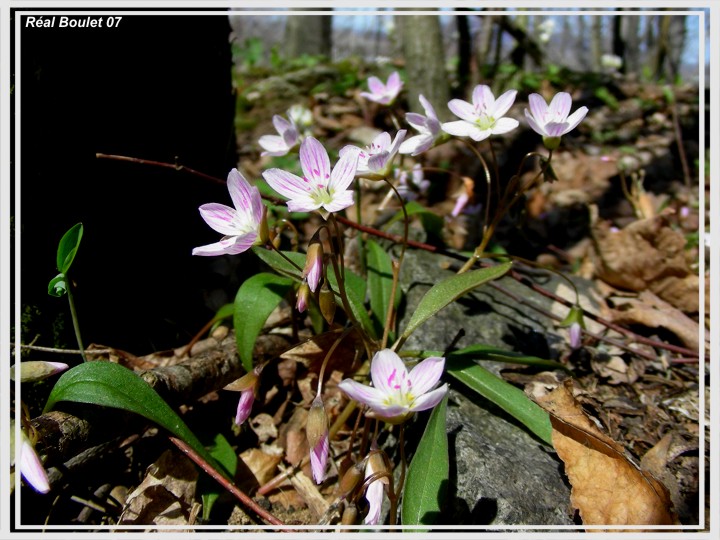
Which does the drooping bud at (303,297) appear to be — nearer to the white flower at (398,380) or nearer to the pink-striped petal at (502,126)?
Result: the white flower at (398,380)

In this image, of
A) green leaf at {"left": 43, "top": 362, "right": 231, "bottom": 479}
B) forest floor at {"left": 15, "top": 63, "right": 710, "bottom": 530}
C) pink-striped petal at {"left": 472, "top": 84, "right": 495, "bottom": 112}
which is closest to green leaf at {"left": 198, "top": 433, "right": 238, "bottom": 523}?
forest floor at {"left": 15, "top": 63, "right": 710, "bottom": 530}

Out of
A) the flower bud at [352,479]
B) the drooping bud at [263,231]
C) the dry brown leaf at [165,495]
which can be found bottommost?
the dry brown leaf at [165,495]

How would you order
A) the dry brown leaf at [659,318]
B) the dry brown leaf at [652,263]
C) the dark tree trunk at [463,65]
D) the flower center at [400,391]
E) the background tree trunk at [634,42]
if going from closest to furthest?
the flower center at [400,391]
the dry brown leaf at [659,318]
the dry brown leaf at [652,263]
the dark tree trunk at [463,65]
the background tree trunk at [634,42]

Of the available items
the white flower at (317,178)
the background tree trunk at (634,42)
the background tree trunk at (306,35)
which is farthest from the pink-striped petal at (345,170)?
the background tree trunk at (634,42)

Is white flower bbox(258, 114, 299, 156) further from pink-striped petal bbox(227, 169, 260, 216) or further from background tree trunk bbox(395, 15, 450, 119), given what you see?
background tree trunk bbox(395, 15, 450, 119)

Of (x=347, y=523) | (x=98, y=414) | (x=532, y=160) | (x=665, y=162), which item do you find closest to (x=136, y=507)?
(x=98, y=414)

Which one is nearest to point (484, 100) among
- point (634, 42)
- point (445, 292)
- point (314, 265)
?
point (445, 292)

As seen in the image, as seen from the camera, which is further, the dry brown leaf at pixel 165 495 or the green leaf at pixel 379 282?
the green leaf at pixel 379 282

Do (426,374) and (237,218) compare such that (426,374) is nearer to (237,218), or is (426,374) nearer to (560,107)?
(237,218)
